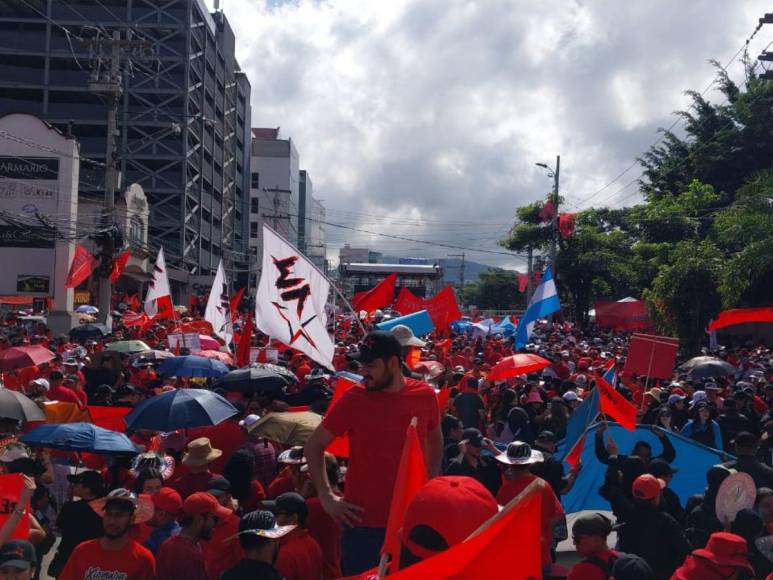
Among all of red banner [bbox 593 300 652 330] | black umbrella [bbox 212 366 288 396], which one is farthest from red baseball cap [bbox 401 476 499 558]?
red banner [bbox 593 300 652 330]

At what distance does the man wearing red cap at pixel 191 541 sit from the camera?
4266 mm

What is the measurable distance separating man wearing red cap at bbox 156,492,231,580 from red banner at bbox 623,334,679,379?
30.3 ft

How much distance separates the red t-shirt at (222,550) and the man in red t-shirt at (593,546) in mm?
1681

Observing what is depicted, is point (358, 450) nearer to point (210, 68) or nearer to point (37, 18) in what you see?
point (37, 18)

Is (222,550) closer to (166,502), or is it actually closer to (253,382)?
(166,502)

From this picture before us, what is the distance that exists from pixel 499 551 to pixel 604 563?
1959 millimetres

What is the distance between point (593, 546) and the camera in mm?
4250

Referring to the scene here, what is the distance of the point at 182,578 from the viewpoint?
4.23 m

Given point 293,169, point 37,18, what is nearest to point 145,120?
point 37,18

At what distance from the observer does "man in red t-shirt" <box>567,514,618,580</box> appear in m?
4.17

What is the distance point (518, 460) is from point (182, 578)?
6.99ft

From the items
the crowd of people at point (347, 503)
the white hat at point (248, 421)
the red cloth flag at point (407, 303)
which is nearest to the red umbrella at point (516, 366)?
the crowd of people at point (347, 503)

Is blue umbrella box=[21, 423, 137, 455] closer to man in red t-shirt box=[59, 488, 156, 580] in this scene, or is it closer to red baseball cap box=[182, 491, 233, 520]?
red baseball cap box=[182, 491, 233, 520]

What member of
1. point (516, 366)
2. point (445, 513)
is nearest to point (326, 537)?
point (445, 513)
